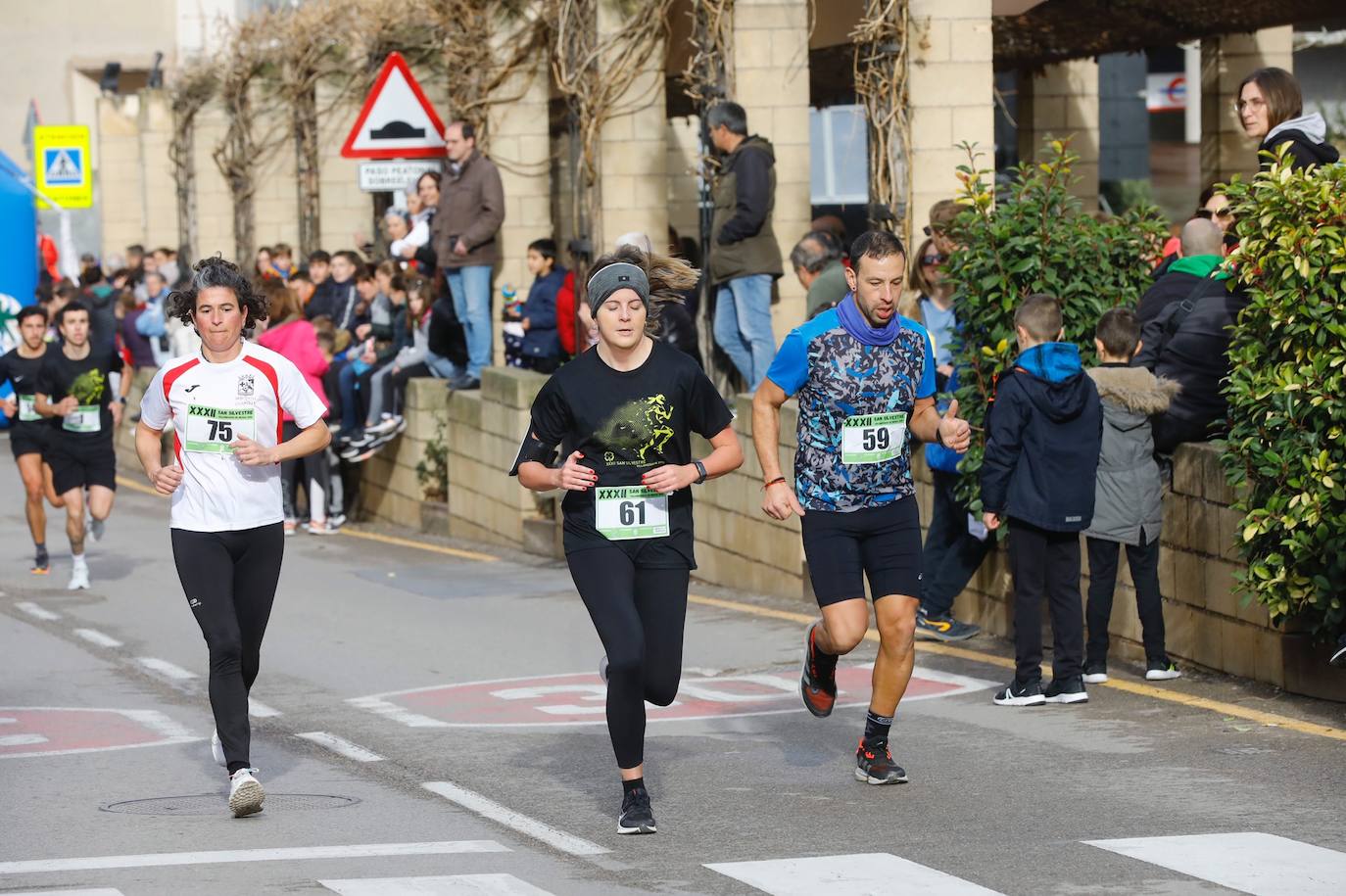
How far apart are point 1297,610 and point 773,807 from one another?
9.00ft

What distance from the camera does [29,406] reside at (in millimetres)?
16469

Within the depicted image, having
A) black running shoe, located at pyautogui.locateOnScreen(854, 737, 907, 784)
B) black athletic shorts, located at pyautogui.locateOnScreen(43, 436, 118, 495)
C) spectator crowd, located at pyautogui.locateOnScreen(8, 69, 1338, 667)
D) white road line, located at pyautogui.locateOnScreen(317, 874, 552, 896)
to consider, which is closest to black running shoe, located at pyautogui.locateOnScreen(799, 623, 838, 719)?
black running shoe, located at pyautogui.locateOnScreen(854, 737, 907, 784)

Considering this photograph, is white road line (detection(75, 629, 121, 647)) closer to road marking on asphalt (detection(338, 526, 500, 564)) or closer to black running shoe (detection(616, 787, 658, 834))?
road marking on asphalt (detection(338, 526, 500, 564))

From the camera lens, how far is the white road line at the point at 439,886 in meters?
6.87

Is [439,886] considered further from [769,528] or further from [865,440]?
[769,528]

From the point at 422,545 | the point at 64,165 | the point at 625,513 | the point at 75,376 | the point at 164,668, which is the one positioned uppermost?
the point at 64,165

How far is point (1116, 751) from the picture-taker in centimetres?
909

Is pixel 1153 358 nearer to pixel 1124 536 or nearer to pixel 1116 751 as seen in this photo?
pixel 1124 536

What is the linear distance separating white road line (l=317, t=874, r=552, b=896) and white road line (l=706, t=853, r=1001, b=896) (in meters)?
0.63

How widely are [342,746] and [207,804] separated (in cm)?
133

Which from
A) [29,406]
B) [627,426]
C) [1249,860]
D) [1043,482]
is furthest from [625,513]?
[29,406]

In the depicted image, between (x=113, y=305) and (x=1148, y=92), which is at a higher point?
(x=1148, y=92)

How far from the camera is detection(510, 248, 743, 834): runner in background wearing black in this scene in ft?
26.1

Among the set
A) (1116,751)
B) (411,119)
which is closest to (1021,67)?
(411,119)
